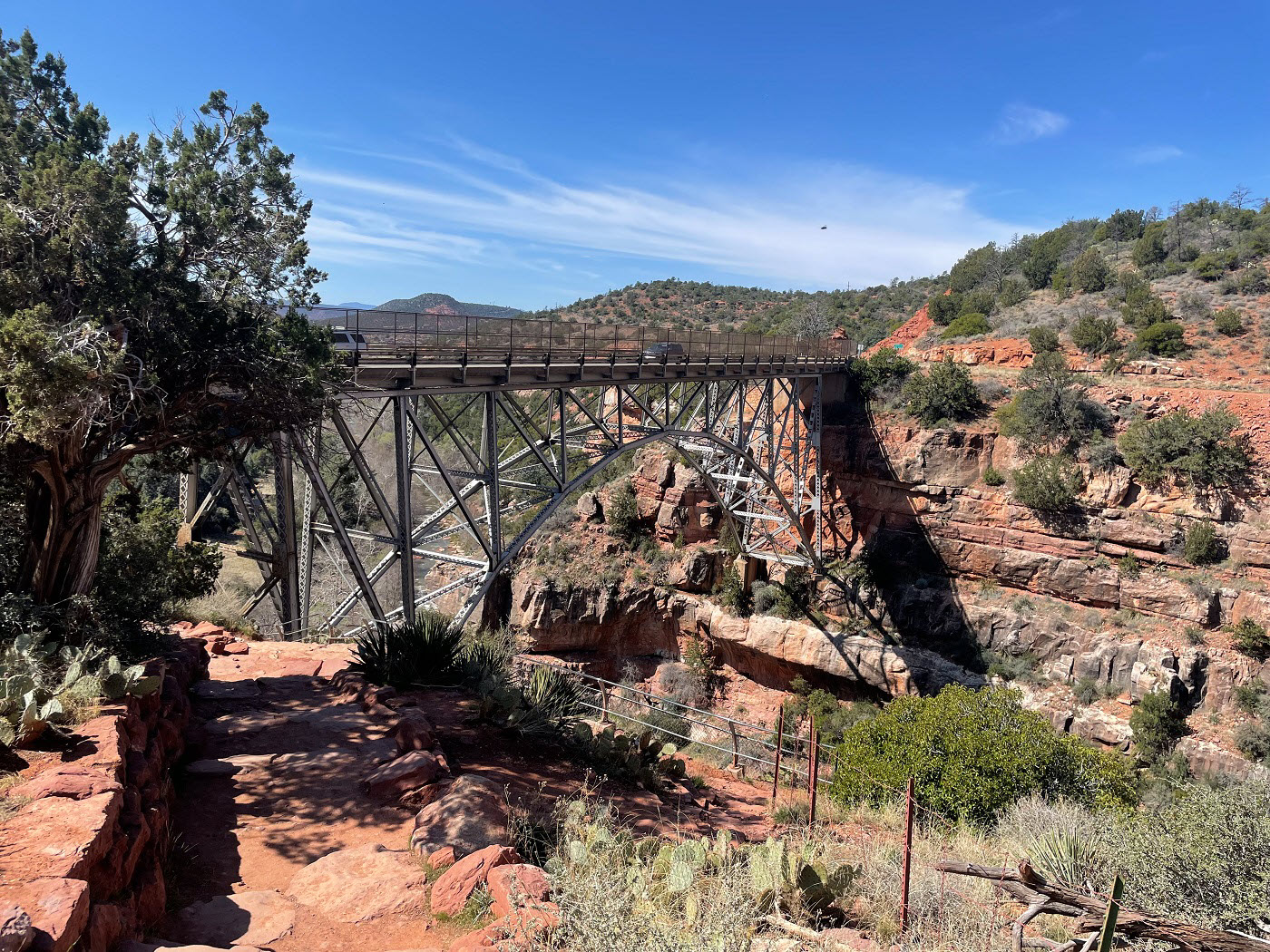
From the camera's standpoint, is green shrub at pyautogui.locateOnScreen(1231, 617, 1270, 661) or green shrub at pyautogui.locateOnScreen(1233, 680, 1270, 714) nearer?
green shrub at pyautogui.locateOnScreen(1233, 680, 1270, 714)

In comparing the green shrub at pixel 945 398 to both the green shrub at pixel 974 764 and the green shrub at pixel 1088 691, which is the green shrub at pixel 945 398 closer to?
the green shrub at pixel 1088 691

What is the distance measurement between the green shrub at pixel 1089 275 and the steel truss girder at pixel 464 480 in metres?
15.6

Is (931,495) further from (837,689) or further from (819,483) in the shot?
(837,689)

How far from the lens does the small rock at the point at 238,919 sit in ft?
12.5

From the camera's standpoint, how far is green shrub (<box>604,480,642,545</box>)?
91.2 feet

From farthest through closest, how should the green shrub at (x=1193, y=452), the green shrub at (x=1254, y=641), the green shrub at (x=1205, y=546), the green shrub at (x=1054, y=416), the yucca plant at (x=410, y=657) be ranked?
the green shrub at (x=1054, y=416)
the green shrub at (x=1193, y=452)
the green shrub at (x=1205, y=546)
the green shrub at (x=1254, y=641)
the yucca plant at (x=410, y=657)

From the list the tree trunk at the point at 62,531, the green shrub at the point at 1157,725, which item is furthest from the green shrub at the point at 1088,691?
the tree trunk at the point at 62,531

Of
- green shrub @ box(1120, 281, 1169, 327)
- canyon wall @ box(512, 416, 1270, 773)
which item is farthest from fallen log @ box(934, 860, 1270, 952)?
green shrub @ box(1120, 281, 1169, 327)

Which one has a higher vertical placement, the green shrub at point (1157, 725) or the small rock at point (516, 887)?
the small rock at point (516, 887)

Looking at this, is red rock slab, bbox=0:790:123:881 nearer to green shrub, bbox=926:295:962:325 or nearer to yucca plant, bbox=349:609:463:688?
yucca plant, bbox=349:609:463:688

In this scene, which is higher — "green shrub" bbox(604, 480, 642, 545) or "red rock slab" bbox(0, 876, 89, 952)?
"red rock slab" bbox(0, 876, 89, 952)

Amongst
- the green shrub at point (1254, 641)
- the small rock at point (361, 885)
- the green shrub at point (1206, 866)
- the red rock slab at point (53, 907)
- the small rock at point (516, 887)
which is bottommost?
the green shrub at point (1254, 641)

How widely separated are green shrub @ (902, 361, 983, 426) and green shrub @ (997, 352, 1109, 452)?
1274 mm

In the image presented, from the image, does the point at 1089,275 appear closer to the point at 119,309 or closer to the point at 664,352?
the point at 664,352
